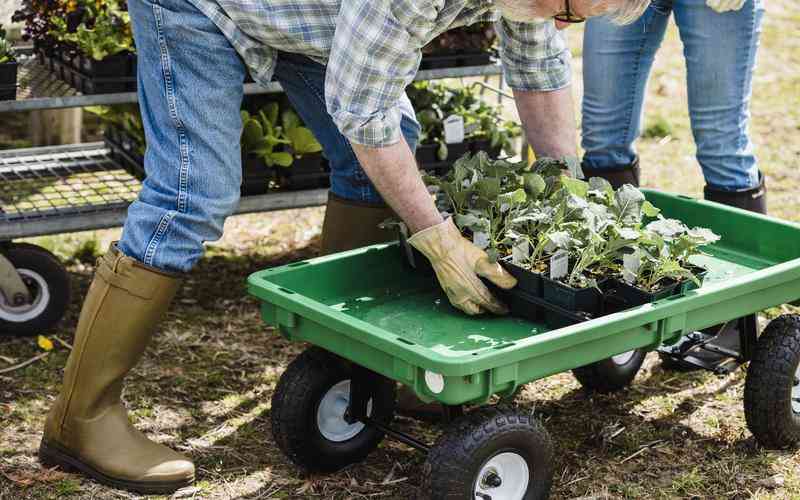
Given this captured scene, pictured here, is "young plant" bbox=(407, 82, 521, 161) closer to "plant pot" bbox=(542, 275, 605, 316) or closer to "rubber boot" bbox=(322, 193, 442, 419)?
"rubber boot" bbox=(322, 193, 442, 419)

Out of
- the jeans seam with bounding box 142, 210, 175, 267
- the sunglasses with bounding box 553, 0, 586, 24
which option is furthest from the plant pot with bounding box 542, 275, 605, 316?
the jeans seam with bounding box 142, 210, 175, 267

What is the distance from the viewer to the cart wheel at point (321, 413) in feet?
8.20

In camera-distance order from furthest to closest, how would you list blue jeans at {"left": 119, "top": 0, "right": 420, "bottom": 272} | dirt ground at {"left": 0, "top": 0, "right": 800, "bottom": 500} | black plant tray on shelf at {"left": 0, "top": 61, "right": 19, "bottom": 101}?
black plant tray on shelf at {"left": 0, "top": 61, "right": 19, "bottom": 101} → dirt ground at {"left": 0, "top": 0, "right": 800, "bottom": 500} → blue jeans at {"left": 119, "top": 0, "right": 420, "bottom": 272}

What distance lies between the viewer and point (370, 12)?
2123mm

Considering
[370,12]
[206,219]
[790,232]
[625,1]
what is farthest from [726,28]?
[206,219]

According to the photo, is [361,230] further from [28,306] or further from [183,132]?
[28,306]

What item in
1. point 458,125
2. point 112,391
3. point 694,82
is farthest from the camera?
point 458,125

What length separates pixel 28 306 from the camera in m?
3.34

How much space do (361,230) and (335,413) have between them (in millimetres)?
490

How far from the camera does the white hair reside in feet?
7.37

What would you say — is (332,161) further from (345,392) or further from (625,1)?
(625,1)

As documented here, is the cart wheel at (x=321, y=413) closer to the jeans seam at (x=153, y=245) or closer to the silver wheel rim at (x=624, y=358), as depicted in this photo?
the jeans seam at (x=153, y=245)

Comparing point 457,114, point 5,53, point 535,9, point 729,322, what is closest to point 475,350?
point 535,9

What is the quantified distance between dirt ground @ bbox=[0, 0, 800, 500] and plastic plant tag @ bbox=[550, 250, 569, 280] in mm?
483
